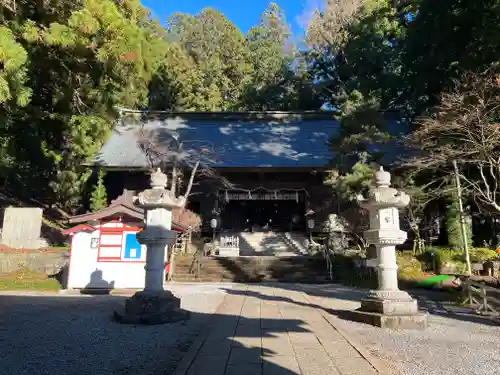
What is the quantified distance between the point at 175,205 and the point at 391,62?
16761 millimetres

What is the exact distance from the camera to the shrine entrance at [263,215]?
18469 millimetres

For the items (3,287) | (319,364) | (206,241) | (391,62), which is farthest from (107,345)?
(391,62)

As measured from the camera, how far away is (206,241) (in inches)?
653

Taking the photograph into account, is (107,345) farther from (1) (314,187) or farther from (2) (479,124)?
(1) (314,187)

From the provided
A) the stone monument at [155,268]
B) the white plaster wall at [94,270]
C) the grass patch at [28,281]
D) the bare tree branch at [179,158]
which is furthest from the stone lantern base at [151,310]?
the bare tree branch at [179,158]

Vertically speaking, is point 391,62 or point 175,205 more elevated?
point 391,62

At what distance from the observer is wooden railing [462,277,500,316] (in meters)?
6.77

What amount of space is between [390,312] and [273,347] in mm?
2541

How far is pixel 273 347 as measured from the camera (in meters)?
4.30

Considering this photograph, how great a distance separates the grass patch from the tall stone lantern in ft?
28.3

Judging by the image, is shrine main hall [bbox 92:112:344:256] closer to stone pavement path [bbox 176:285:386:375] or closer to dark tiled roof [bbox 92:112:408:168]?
dark tiled roof [bbox 92:112:408:168]

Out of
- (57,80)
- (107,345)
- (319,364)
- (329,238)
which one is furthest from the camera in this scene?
(329,238)

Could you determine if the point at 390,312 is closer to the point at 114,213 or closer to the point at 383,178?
the point at 383,178

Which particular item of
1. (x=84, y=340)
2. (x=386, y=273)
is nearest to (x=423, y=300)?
(x=386, y=273)
